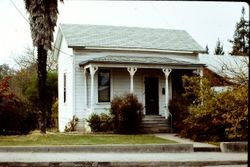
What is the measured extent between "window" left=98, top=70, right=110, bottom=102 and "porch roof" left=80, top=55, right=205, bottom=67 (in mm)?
1014

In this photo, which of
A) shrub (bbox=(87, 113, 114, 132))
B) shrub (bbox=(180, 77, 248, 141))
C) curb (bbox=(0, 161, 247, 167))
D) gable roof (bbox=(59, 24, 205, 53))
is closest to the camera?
curb (bbox=(0, 161, 247, 167))

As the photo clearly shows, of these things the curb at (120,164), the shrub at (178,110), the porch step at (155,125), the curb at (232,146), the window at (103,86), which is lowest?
the curb at (120,164)

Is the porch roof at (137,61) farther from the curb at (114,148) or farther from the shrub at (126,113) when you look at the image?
the curb at (114,148)

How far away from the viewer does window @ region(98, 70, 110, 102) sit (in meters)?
25.5

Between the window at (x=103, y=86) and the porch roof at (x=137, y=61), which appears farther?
the window at (x=103, y=86)

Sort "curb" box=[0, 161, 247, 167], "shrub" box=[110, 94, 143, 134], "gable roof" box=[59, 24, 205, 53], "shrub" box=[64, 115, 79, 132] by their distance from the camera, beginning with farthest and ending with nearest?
"gable roof" box=[59, 24, 205, 53], "shrub" box=[64, 115, 79, 132], "shrub" box=[110, 94, 143, 134], "curb" box=[0, 161, 247, 167]

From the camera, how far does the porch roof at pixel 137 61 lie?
2375 cm

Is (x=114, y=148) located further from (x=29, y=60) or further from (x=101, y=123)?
(x=29, y=60)

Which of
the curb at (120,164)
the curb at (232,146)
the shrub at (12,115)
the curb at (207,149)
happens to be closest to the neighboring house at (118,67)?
the shrub at (12,115)

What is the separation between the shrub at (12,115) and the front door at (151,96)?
683cm

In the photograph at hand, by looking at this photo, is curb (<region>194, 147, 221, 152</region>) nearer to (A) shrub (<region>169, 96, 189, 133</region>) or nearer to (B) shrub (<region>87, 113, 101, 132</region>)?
(A) shrub (<region>169, 96, 189, 133</region>)

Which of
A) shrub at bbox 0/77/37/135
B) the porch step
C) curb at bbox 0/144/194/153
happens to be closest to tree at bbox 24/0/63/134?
shrub at bbox 0/77/37/135

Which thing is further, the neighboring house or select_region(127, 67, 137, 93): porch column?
the neighboring house

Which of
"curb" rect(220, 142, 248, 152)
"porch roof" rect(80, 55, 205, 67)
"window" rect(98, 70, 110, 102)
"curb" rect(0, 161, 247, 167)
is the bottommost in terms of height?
"curb" rect(0, 161, 247, 167)
